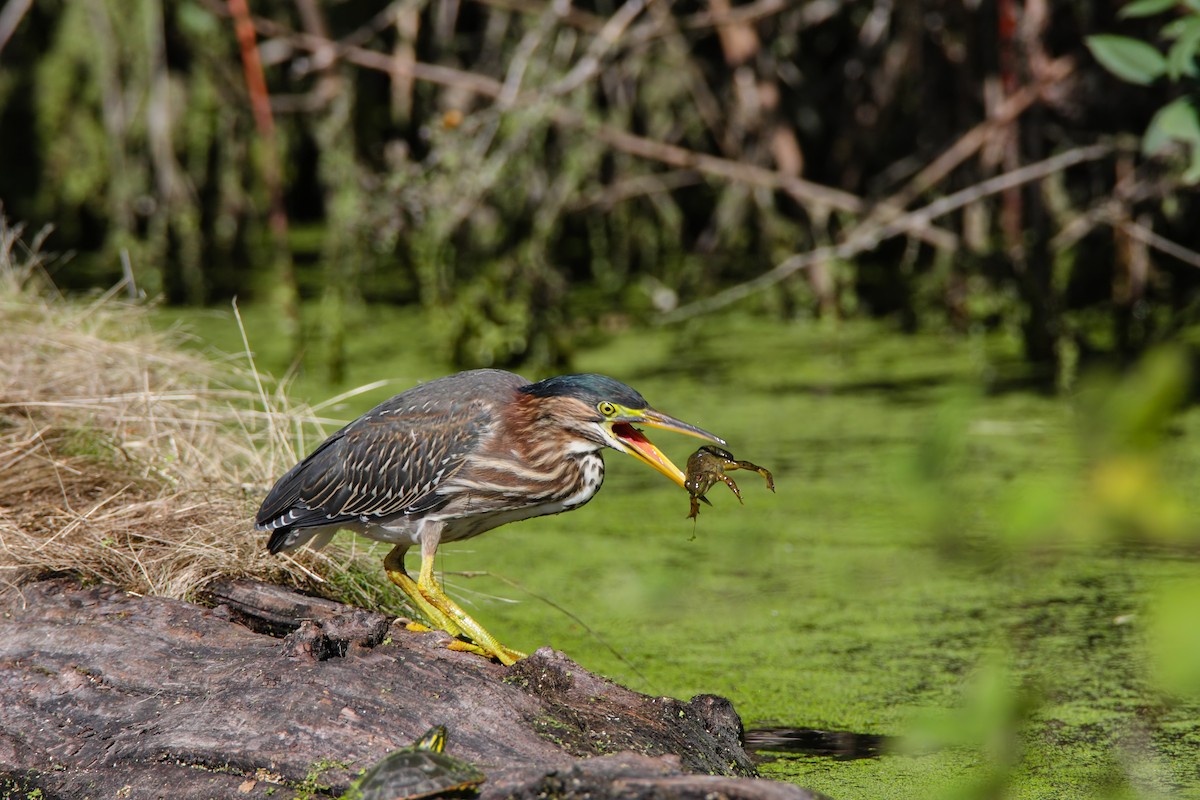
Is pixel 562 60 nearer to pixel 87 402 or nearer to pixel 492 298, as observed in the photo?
pixel 492 298

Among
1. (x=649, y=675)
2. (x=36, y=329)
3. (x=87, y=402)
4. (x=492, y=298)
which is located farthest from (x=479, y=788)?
(x=492, y=298)

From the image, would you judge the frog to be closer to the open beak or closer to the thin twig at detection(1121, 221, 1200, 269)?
the open beak

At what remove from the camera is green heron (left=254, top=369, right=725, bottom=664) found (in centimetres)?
296

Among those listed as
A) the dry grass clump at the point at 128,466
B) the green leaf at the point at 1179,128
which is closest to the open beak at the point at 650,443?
the dry grass clump at the point at 128,466

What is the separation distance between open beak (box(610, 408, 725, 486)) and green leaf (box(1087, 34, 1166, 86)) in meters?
1.57

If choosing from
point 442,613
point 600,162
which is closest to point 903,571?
point 442,613

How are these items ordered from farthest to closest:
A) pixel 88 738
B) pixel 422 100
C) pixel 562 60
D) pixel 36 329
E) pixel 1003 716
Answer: pixel 422 100 → pixel 562 60 → pixel 36 329 → pixel 88 738 → pixel 1003 716

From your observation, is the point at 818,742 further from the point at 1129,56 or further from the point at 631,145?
the point at 631,145

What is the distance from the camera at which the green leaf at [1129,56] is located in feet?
11.8

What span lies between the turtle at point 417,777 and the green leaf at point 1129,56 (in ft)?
8.31

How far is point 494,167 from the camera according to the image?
18.7ft

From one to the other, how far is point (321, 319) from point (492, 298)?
0.72 meters

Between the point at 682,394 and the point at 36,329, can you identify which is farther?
the point at 682,394

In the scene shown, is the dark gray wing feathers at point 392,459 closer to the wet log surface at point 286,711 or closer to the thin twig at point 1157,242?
the wet log surface at point 286,711
